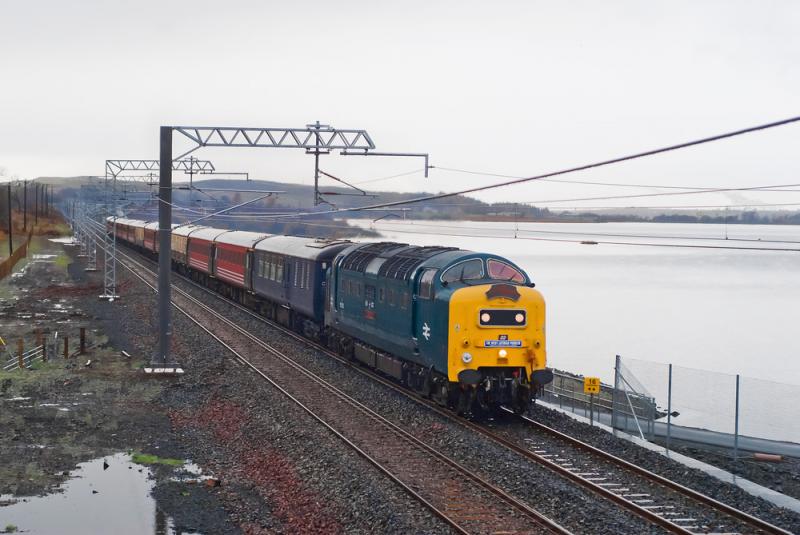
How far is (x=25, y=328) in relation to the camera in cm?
4197

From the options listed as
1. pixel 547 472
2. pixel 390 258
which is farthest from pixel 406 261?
pixel 547 472

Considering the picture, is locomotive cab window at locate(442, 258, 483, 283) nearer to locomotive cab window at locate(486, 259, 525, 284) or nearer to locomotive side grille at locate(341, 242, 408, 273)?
locomotive cab window at locate(486, 259, 525, 284)

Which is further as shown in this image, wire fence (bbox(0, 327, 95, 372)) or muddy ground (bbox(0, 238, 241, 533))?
wire fence (bbox(0, 327, 95, 372))

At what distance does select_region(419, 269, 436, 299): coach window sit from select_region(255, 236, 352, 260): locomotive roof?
11.4m

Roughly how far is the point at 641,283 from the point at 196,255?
73.3 metres

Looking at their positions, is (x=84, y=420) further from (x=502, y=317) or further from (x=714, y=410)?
(x=714, y=410)

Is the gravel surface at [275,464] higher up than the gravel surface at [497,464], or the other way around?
the gravel surface at [497,464]

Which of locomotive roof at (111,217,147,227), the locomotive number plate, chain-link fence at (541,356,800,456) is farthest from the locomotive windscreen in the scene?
locomotive roof at (111,217,147,227)

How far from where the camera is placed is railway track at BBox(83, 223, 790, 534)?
14.0 m

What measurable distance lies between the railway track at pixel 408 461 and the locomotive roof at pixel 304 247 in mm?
4740

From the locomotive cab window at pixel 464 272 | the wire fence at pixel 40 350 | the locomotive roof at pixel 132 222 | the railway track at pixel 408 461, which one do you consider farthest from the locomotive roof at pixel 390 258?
the locomotive roof at pixel 132 222

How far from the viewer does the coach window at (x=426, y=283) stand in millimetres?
22069

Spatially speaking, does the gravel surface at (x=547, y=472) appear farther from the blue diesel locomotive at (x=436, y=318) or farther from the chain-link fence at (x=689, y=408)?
the chain-link fence at (x=689, y=408)

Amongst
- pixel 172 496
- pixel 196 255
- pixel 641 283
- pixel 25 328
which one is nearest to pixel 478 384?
pixel 172 496
